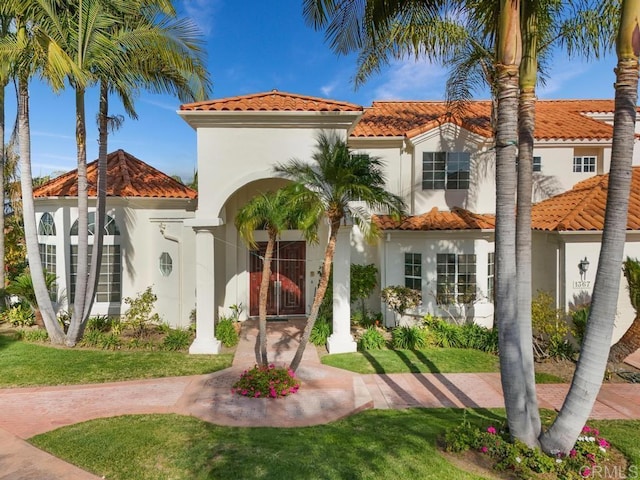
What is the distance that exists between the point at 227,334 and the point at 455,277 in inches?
322

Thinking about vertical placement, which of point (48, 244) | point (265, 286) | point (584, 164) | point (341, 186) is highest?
point (584, 164)

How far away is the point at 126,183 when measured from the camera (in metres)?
14.0

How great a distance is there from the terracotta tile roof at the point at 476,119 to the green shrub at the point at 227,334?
8.43 metres

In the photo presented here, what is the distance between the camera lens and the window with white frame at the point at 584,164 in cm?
1589

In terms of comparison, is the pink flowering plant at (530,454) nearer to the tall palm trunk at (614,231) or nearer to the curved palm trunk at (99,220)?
the tall palm trunk at (614,231)

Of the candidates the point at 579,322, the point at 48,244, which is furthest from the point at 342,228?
the point at 48,244

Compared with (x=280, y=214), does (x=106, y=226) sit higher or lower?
lower

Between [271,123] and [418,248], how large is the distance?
6829 millimetres

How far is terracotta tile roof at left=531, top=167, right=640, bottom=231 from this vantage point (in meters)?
11.2

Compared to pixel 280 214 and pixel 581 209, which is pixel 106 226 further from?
pixel 581 209

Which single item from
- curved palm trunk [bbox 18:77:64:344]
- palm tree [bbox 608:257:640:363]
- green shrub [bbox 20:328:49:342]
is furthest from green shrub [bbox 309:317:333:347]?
green shrub [bbox 20:328:49:342]

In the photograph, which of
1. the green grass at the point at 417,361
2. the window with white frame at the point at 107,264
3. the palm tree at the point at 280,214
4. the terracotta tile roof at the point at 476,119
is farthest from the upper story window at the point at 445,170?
the window with white frame at the point at 107,264

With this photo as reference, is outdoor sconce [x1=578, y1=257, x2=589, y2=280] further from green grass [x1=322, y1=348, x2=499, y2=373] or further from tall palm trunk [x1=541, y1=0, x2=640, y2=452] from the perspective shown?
tall palm trunk [x1=541, y1=0, x2=640, y2=452]

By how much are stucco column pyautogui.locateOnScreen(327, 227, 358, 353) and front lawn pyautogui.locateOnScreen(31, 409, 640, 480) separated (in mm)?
4053
